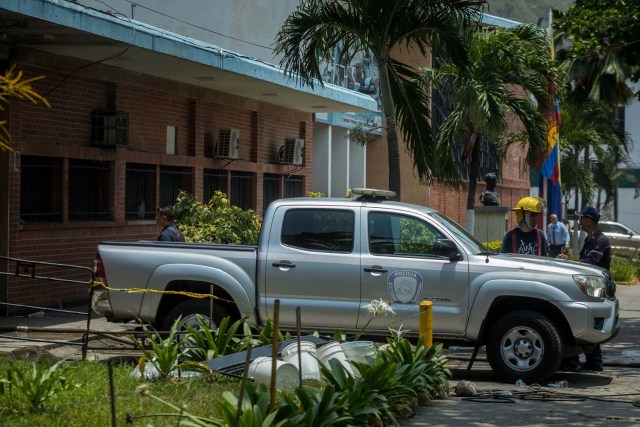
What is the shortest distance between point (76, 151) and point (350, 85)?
652 inches

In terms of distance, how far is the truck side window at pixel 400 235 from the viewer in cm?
1175

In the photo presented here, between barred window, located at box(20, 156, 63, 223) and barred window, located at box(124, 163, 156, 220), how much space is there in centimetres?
233

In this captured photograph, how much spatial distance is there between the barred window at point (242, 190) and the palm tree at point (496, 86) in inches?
208

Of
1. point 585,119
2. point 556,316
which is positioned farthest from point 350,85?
point 556,316

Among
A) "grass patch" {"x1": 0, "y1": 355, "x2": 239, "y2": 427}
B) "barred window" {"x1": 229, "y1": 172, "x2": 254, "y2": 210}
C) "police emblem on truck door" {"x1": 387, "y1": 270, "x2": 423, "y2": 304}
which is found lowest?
"grass patch" {"x1": 0, "y1": 355, "x2": 239, "y2": 427}

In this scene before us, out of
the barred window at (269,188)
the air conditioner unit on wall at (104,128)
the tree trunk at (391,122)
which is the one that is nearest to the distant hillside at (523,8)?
the barred window at (269,188)

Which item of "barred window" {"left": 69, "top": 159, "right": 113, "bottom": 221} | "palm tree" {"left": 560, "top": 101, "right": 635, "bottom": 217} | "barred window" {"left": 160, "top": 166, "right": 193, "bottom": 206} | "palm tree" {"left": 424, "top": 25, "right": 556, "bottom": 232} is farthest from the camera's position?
"palm tree" {"left": 560, "top": 101, "right": 635, "bottom": 217}

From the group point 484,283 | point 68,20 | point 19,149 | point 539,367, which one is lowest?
point 539,367

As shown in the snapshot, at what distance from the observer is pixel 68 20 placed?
46.5ft

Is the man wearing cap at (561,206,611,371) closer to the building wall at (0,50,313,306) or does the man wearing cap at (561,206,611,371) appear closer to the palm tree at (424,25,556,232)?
the palm tree at (424,25,556,232)

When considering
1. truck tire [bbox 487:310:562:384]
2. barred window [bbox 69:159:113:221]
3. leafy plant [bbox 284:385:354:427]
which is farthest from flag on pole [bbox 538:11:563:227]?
leafy plant [bbox 284:385:354:427]

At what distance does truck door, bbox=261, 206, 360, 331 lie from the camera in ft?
38.1

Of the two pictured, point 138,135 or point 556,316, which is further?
point 138,135

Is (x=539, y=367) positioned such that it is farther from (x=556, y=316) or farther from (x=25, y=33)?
(x=25, y=33)
